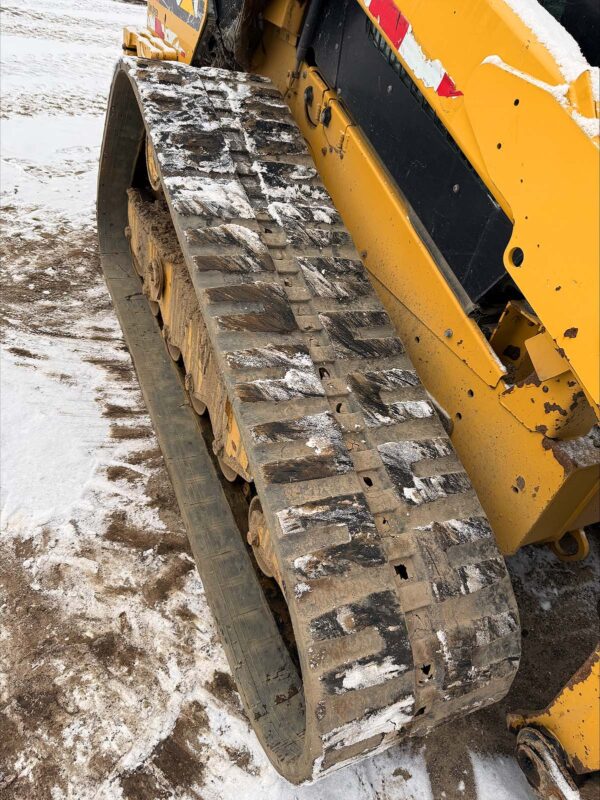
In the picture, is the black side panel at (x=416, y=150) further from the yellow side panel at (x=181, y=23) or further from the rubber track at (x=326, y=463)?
the yellow side panel at (x=181, y=23)

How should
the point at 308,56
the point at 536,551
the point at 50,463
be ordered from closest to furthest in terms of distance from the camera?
the point at 308,56 < the point at 50,463 < the point at 536,551

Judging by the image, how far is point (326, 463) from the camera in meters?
1.92

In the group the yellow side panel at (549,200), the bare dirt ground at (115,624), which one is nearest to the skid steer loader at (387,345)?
the yellow side panel at (549,200)

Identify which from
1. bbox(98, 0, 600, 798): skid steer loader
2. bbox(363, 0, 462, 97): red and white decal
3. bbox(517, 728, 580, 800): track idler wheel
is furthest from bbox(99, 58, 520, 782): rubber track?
bbox(363, 0, 462, 97): red and white decal

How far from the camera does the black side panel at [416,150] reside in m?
2.08

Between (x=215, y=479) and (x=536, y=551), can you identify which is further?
(x=536, y=551)

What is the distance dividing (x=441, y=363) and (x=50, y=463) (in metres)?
1.99

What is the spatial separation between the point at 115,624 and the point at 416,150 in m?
2.20

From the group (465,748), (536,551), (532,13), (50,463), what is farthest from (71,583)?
(532,13)

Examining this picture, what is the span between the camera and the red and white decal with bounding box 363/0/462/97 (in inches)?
73.9

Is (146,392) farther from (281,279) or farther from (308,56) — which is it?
(308,56)

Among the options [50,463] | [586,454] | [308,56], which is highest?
[308,56]

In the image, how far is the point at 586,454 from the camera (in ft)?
6.48

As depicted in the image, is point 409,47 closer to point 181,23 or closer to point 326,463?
point 326,463
